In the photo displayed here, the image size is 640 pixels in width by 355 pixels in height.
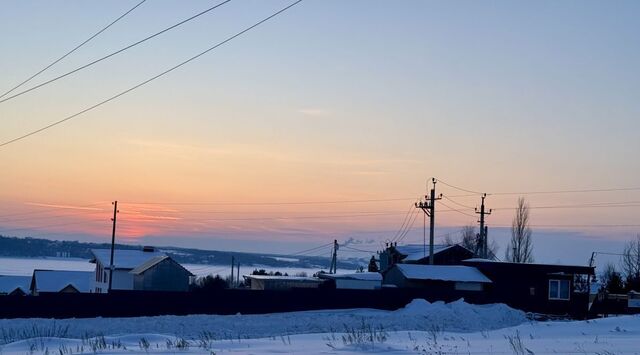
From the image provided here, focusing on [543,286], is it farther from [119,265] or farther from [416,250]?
[119,265]

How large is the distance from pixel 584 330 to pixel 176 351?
33.4 ft

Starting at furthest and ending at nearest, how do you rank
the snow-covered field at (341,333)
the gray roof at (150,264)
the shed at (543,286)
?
1. the gray roof at (150,264)
2. the shed at (543,286)
3. the snow-covered field at (341,333)

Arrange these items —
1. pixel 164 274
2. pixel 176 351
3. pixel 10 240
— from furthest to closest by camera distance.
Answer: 1. pixel 10 240
2. pixel 164 274
3. pixel 176 351

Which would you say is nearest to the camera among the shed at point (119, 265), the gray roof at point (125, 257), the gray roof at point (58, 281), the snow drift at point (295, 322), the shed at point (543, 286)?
the snow drift at point (295, 322)

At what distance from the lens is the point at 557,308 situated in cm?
5159

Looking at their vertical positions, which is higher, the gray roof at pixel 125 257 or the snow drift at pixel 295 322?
the gray roof at pixel 125 257

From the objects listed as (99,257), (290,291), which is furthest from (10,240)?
(290,291)

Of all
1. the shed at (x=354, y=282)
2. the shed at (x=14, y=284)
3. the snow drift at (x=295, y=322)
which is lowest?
the shed at (x=14, y=284)

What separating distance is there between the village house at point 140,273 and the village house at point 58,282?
4.07 ft

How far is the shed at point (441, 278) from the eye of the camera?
54938mm

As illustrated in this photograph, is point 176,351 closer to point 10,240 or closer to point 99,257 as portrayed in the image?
point 99,257

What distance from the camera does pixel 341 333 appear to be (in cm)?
2406

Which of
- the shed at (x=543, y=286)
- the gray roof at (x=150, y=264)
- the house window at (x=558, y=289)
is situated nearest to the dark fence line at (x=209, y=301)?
the shed at (x=543, y=286)

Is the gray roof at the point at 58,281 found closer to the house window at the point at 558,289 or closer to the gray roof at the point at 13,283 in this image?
the gray roof at the point at 13,283
